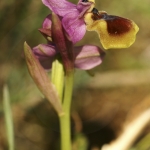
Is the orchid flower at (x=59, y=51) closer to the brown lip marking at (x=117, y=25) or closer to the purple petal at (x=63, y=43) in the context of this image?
the purple petal at (x=63, y=43)

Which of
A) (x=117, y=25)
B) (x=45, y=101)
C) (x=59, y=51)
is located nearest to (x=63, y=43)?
(x=59, y=51)

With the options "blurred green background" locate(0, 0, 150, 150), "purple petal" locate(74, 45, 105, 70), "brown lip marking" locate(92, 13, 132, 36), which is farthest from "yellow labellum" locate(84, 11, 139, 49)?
"blurred green background" locate(0, 0, 150, 150)

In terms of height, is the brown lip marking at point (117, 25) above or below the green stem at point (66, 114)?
above

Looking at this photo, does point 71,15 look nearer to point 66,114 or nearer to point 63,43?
point 63,43

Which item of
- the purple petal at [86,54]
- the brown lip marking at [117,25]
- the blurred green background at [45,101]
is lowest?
the blurred green background at [45,101]

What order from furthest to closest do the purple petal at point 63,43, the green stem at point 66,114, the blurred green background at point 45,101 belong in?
the blurred green background at point 45,101, the green stem at point 66,114, the purple petal at point 63,43

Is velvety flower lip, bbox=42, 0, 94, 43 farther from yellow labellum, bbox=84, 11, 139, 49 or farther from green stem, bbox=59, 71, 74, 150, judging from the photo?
green stem, bbox=59, 71, 74, 150

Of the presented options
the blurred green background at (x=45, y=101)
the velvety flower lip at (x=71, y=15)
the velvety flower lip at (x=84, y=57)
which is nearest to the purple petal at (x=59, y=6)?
the velvety flower lip at (x=71, y=15)

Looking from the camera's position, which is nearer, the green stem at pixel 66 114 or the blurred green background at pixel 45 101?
the green stem at pixel 66 114
